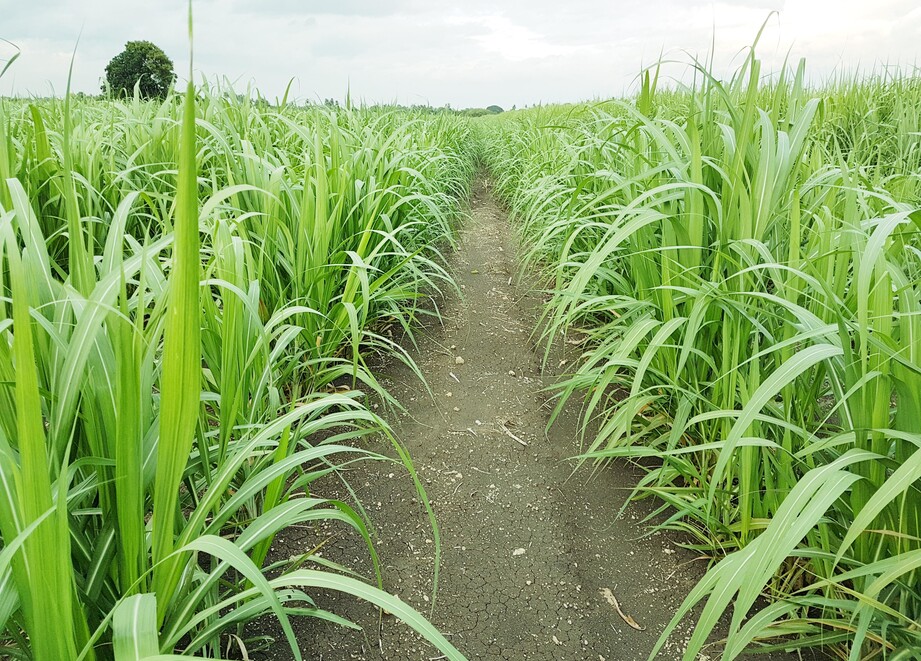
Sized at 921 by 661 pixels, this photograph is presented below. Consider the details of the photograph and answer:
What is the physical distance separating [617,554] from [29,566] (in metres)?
1.05

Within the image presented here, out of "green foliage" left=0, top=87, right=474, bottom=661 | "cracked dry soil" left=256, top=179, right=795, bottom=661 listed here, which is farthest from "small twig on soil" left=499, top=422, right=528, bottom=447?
"green foliage" left=0, top=87, right=474, bottom=661

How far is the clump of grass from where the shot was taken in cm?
74

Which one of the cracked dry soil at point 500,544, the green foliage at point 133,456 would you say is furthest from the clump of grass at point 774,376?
the green foliage at point 133,456

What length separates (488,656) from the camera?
977mm

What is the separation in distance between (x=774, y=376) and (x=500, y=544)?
73 cm

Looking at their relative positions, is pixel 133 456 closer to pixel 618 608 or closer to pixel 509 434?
pixel 618 608

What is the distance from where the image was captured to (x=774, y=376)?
2.52ft

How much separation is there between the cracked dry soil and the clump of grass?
107 millimetres

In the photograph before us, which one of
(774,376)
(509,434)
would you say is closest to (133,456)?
(774,376)

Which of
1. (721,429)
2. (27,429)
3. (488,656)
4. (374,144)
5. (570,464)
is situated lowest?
(488,656)

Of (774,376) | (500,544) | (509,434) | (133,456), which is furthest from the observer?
(509,434)

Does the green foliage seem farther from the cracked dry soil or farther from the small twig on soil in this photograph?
the small twig on soil

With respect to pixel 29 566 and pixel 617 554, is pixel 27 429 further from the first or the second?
pixel 617 554

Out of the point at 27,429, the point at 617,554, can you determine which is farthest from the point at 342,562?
the point at 27,429
